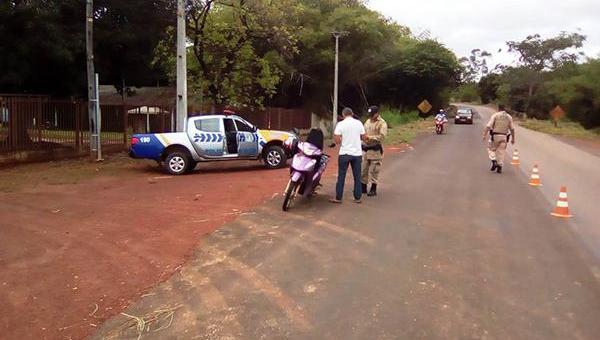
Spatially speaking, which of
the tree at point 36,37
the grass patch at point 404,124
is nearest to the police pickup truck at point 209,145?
the tree at point 36,37

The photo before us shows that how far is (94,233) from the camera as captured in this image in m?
7.82

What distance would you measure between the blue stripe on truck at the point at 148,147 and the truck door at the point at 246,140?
200cm

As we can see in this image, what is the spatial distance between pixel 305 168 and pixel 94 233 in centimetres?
331

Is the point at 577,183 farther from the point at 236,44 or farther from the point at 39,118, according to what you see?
the point at 236,44

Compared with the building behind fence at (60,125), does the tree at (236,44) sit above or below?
above

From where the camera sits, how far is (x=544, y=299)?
208 inches

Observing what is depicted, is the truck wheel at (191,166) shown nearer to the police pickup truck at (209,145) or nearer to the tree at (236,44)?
the police pickup truck at (209,145)

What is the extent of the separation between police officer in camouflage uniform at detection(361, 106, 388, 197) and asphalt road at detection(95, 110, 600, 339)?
5.06ft

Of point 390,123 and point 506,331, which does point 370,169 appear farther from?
point 390,123

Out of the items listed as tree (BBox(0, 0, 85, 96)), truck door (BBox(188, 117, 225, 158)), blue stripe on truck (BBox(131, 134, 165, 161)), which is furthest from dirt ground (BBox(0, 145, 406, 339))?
tree (BBox(0, 0, 85, 96))

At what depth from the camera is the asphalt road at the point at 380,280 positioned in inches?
183

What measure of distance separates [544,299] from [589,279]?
3.01ft

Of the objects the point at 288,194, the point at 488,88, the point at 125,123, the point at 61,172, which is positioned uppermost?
the point at 488,88

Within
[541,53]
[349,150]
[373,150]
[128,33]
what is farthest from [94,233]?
[541,53]
